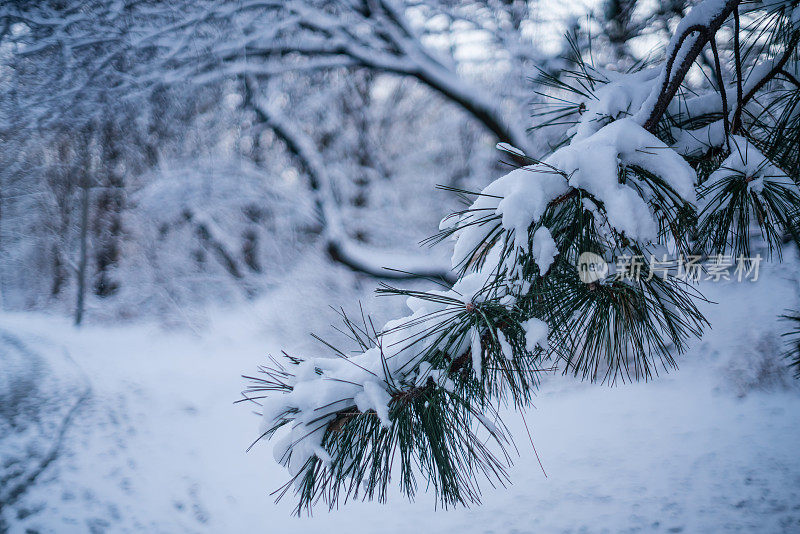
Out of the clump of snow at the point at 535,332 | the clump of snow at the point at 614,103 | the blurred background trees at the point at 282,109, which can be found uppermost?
the blurred background trees at the point at 282,109

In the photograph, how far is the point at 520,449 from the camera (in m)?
3.01

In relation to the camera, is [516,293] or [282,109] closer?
[516,293]

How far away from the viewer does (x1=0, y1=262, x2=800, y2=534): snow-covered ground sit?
2.22 metres

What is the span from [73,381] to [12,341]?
1.28 m

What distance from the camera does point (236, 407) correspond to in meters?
3.74

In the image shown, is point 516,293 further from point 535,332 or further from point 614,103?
point 614,103

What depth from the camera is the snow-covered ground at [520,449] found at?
2.22 m

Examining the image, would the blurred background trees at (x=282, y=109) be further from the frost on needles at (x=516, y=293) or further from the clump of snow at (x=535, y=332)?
the clump of snow at (x=535, y=332)

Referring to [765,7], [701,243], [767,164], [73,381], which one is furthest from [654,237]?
[73,381]

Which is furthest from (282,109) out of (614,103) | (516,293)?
(516,293)

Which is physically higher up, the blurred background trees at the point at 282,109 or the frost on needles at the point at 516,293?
the blurred background trees at the point at 282,109

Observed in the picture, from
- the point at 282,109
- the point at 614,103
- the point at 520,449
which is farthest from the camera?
the point at 282,109

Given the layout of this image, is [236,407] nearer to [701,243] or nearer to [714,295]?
[701,243]

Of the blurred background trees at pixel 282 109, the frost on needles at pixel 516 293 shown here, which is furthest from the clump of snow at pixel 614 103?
the blurred background trees at pixel 282 109
